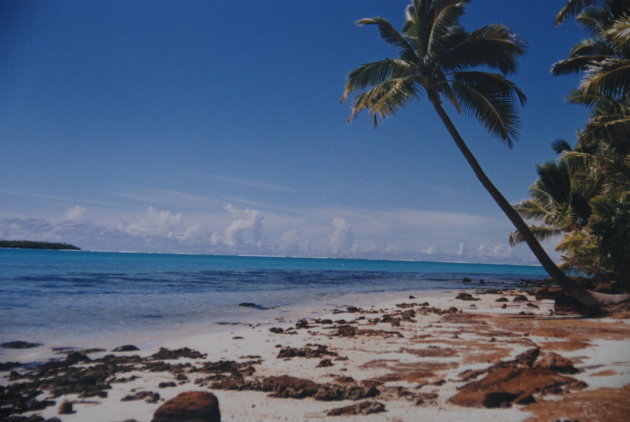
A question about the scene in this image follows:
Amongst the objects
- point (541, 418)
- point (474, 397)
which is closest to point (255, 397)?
point (474, 397)

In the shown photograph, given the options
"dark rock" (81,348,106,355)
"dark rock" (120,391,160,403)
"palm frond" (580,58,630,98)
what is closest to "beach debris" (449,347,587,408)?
"dark rock" (120,391,160,403)

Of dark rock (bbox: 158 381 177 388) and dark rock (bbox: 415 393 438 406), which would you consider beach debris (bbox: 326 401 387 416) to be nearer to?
dark rock (bbox: 415 393 438 406)

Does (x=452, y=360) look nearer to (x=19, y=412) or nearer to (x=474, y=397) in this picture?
(x=474, y=397)

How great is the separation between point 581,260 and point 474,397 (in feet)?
37.6

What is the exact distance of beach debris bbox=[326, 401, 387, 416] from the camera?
3.80 m

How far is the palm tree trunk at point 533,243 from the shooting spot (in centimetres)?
970

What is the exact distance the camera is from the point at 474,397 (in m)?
3.91

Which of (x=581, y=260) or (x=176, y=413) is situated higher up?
(x=581, y=260)

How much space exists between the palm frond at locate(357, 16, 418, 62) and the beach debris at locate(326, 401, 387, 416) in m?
11.1

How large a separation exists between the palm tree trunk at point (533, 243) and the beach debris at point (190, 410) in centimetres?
915

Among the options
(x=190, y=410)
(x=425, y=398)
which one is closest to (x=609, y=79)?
(x=425, y=398)

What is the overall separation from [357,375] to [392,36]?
10.9 m

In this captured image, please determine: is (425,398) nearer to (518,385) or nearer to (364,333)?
(518,385)

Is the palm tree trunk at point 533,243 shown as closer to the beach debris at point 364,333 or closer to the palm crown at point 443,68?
the palm crown at point 443,68
